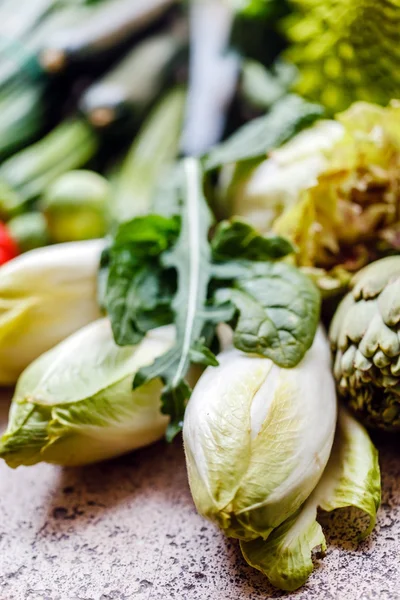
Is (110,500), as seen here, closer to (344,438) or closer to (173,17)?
(344,438)

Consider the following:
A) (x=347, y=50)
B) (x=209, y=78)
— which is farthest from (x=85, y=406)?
(x=209, y=78)

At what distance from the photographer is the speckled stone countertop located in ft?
1.63

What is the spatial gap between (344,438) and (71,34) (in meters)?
0.91

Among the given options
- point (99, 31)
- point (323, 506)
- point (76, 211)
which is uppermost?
point (99, 31)

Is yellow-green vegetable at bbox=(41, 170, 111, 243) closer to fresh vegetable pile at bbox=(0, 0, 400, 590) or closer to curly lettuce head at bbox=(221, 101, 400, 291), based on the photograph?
fresh vegetable pile at bbox=(0, 0, 400, 590)

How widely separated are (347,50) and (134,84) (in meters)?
0.44

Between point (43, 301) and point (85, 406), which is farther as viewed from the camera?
point (43, 301)

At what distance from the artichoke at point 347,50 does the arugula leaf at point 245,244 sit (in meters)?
0.29

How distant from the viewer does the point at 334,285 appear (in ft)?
2.18

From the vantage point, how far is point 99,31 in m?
1.13

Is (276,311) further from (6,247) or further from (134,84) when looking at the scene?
(134,84)

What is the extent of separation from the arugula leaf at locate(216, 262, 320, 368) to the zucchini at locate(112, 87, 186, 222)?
33 centimetres

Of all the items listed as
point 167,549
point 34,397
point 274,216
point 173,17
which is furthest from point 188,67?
point 167,549

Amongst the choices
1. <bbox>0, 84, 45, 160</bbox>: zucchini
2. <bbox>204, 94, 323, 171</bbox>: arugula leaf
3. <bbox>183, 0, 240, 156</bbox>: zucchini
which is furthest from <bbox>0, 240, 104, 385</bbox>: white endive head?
<bbox>0, 84, 45, 160</bbox>: zucchini
